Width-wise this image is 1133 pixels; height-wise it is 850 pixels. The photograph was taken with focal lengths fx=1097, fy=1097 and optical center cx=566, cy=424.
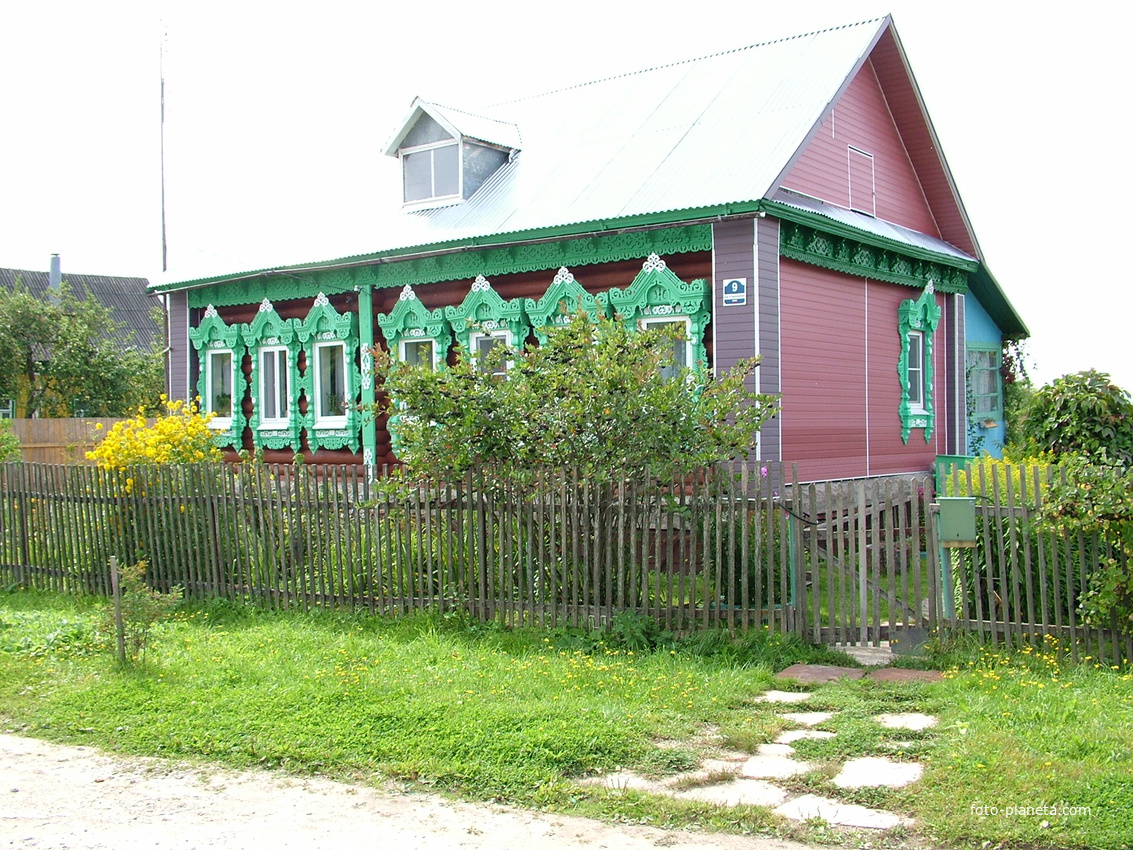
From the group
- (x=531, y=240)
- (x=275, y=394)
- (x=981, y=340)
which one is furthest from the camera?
(x=981, y=340)

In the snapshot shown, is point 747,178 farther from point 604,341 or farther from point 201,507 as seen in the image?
point 201,507

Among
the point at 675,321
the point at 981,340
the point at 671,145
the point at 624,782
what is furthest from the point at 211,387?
the point at 624,782

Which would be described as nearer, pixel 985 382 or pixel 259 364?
pixel 259 364

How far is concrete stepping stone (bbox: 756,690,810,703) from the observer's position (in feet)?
24.7

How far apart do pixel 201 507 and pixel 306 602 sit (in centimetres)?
176

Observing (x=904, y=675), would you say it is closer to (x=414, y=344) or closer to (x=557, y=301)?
(x=557, y=301)

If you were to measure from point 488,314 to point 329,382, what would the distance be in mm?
3734

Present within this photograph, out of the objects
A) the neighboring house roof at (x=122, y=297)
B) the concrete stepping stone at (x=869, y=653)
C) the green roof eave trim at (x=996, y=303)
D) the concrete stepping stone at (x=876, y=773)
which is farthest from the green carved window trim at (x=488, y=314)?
the neighboring house roof at (x=122, y=297)

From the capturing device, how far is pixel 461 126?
17141 millimetres

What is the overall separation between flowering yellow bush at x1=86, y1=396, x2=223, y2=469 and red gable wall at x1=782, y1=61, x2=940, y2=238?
812 centimetres

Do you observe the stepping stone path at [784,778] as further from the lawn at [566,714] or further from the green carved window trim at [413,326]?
the green carved window trim at [413,326]

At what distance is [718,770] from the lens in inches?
239

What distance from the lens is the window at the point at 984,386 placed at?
746 inches

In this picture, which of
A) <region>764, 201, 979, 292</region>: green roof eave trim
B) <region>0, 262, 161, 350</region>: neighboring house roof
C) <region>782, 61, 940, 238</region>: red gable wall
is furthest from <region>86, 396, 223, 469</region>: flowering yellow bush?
<region>0, 262, 161, 350</region>: neighboring house roof
